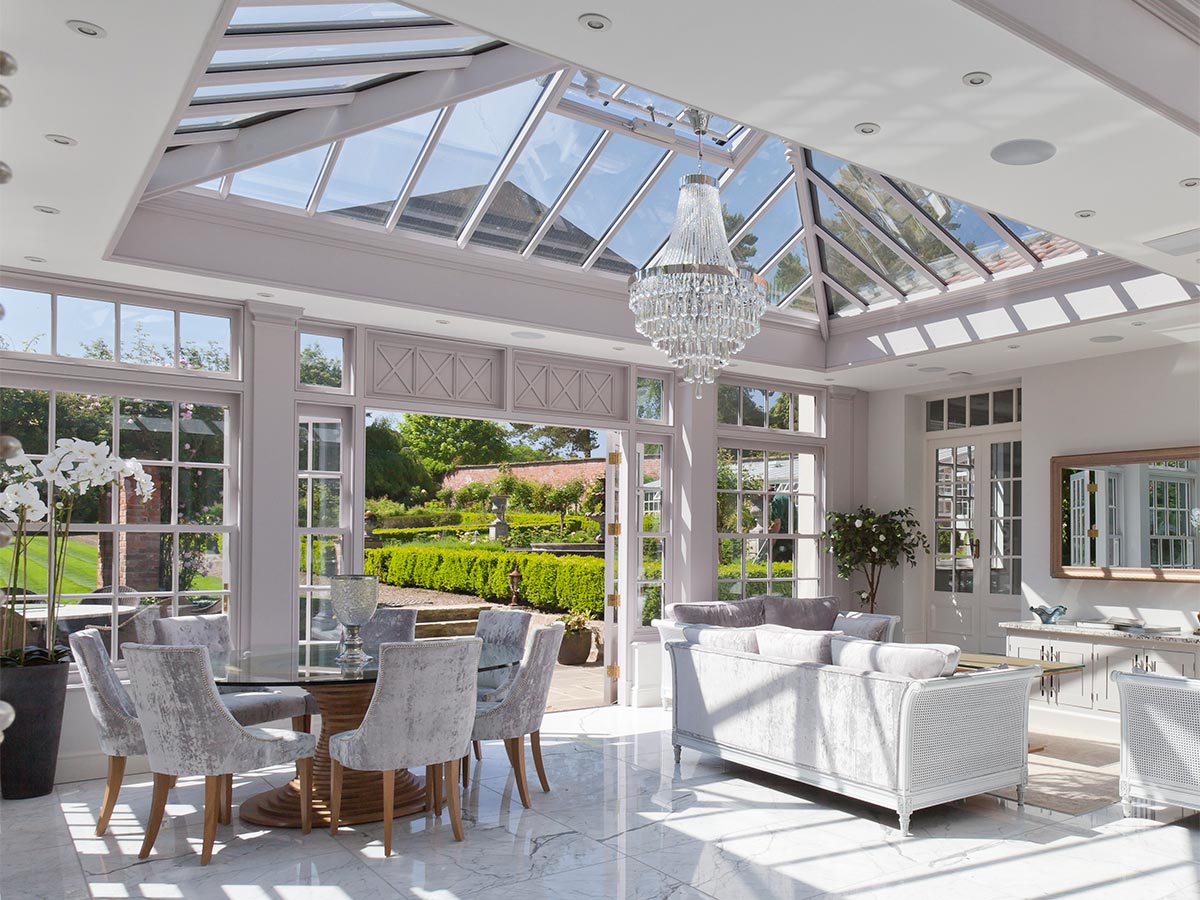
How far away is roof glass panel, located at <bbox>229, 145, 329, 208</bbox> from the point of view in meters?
5.62

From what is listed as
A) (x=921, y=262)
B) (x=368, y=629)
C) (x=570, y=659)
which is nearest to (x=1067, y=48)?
(x=921, y=262)

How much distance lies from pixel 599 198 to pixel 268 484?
295 cm

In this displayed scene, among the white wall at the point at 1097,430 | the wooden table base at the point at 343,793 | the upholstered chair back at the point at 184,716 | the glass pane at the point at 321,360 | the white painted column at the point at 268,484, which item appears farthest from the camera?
the white wall at the point at 1097,430

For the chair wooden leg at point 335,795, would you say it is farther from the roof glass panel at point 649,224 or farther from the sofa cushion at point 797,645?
the roof glass panel at point 649,224

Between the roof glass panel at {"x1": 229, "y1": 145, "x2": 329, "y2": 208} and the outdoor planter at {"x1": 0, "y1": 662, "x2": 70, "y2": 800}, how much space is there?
2888 millimetres

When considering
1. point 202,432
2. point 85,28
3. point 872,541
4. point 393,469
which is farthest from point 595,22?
point 393,469

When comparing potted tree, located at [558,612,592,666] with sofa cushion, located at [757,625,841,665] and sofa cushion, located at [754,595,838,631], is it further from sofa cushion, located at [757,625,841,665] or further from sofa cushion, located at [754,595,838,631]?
sofa cushion, located at [757,625,841,665]

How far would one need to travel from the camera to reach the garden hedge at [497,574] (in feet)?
40.9

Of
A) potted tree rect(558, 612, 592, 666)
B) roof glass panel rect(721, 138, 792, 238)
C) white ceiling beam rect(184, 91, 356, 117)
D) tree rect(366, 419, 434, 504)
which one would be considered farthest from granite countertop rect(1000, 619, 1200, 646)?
tree rect(366, 419, 434, 504)

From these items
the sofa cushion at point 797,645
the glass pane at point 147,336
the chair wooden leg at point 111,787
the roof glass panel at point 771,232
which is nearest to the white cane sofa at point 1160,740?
the sofa cushion at point 797,645

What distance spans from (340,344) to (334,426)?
581 millimetres

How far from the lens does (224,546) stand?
20.4 feet

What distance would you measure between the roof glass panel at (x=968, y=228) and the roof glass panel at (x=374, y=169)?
129 inches

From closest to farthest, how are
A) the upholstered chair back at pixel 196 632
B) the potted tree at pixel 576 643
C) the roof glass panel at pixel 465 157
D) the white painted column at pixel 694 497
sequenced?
the upholstered chair back at pixel 196 632 → the roof glass panel at pixel 465 157 → the white painted column at pixel 694 497 → the potted tree at pixel 576 643
